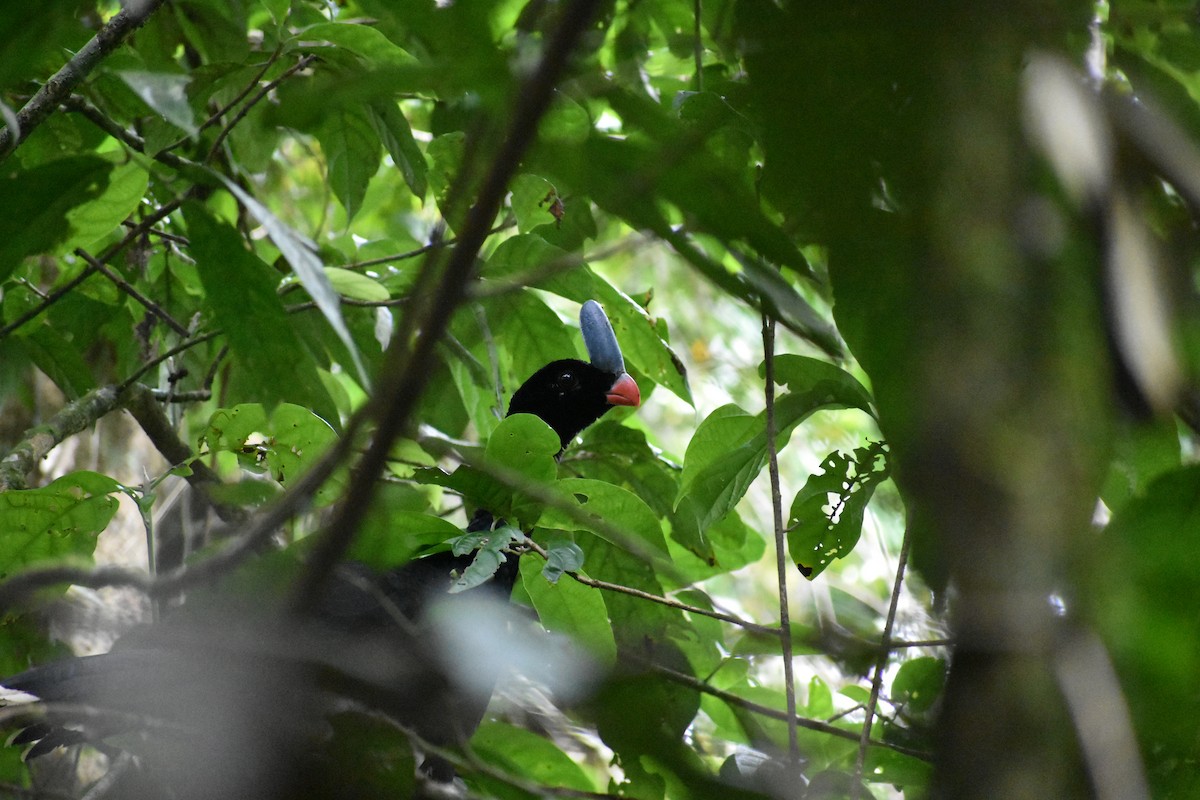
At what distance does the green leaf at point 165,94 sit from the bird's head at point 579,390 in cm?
172

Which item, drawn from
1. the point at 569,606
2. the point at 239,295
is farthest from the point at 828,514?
the point at 239,295

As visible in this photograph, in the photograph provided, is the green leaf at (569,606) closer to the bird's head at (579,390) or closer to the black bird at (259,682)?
the black bird at (259,682)

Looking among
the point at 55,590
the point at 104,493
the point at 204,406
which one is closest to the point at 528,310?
the point at 104,493

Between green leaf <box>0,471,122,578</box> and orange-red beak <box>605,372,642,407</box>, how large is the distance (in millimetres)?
1441

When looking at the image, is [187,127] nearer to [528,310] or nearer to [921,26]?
[921,26]

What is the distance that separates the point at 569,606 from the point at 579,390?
60.1 inches

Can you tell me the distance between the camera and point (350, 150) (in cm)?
241

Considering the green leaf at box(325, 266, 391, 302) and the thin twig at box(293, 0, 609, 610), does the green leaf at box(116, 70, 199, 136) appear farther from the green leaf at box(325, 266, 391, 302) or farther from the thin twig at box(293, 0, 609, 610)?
the green leaf at box(325, 266, 391, 302)

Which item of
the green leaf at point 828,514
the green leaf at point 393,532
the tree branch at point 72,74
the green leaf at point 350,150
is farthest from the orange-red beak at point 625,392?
the tree branch at point 72,74

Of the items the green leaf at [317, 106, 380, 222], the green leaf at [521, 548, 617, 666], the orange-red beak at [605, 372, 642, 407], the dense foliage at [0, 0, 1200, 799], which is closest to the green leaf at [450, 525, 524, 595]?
the dense foliage at [0, 0, 1200, 799]

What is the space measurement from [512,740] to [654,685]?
593 mm

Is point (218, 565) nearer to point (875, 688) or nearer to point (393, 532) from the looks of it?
point (393, 532)

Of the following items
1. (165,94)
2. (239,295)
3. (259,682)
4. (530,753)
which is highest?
Result: (165,94)

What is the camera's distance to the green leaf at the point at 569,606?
183 cm
